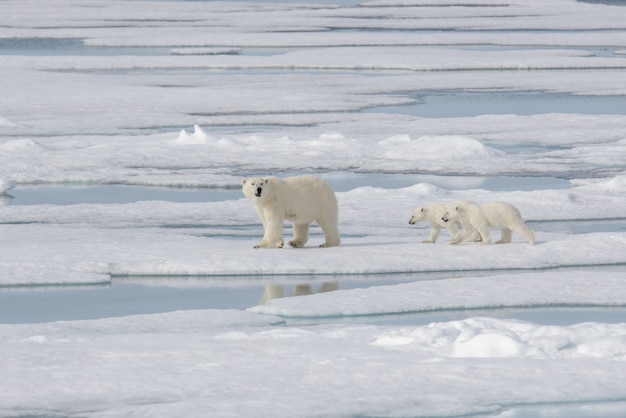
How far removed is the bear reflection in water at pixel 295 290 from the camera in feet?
22.2

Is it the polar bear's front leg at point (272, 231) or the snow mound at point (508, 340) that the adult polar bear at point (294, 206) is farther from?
the snow mound at point (508, 340)

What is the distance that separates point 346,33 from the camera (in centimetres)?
3016

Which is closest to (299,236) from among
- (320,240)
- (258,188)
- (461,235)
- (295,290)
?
(320,240)

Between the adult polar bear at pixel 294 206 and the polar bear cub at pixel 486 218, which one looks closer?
the adult polar bear at pixel 294 206

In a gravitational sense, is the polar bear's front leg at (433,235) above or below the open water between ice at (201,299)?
above

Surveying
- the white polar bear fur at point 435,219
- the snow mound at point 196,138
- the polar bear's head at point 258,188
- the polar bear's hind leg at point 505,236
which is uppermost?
the snow mound at point 196,138

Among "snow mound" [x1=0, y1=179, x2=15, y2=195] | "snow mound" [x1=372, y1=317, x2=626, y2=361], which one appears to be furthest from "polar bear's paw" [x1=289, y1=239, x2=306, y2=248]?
"snow mound" [x1=0, y1=179, x2=15, y2=195]

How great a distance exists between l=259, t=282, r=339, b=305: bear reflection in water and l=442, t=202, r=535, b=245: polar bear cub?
1.08m

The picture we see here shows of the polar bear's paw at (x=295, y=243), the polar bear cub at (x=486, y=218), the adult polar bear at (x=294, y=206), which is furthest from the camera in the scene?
the polar bear's paw at (x=295, y=243)

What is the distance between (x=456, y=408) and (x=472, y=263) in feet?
9.52

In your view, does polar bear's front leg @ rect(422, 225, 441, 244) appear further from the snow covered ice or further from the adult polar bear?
the adult polar bear

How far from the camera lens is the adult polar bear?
300 inches

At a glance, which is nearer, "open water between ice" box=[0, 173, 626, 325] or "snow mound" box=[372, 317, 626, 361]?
"snow mound" box=[372, 317, 626, 361]

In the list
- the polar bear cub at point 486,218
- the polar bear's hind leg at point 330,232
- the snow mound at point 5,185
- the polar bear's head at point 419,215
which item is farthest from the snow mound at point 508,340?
the snow mound at point 5,185
